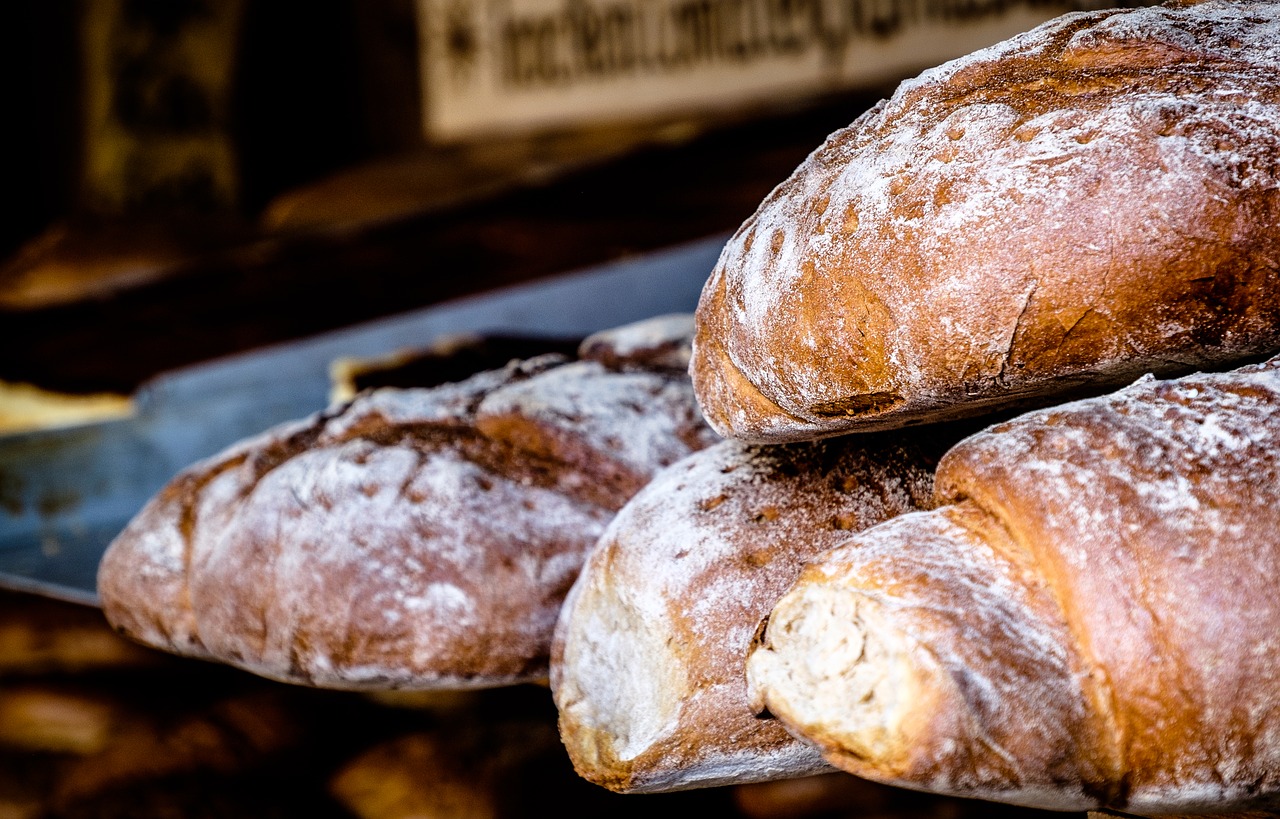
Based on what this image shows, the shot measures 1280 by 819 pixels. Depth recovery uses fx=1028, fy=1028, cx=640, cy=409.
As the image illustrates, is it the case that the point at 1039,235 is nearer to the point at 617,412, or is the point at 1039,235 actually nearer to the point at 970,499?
the point at 970,499

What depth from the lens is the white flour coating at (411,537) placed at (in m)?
0.90

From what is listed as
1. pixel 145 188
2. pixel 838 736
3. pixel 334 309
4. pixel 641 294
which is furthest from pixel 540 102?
pixel 838 736

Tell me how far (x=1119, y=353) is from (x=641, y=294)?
1.39 m

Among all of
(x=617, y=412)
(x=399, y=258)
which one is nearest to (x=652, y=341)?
(x=617, y=412)

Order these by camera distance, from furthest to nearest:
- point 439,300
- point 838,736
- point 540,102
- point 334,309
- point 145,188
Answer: point 145,188
point 540,102
point 334,309
point 439,300
point 838,736

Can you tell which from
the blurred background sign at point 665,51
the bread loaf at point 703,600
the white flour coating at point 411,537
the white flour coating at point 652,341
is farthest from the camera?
the blurred background sign at point 665,51

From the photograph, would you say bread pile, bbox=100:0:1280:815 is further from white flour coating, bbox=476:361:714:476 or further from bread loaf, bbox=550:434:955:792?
white flour coating, bbox=476:361:714:476

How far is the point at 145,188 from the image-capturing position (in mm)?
3559

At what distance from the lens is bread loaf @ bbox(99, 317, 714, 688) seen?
902 mm

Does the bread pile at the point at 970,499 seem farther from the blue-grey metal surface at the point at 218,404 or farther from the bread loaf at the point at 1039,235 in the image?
the blue-grey metal surface at the point at 218,404

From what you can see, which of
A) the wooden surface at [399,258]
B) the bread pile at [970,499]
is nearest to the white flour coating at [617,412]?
the bread pile at [970,499]

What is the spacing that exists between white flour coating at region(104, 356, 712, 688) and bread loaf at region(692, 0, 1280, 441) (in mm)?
333

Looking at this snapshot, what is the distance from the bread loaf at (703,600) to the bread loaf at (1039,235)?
10 cm

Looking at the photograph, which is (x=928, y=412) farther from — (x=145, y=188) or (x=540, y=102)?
(x=145, y=188)
